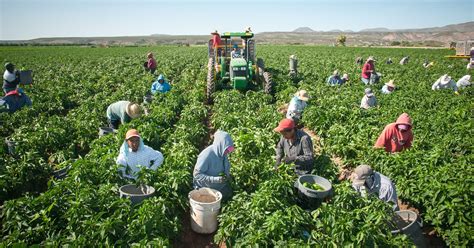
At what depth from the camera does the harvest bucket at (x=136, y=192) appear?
473 cm

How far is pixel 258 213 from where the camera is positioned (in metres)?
4.13

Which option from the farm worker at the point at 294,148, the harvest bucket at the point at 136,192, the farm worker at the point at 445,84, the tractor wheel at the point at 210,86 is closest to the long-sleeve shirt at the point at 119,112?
the harvest bucket at the point at 136,192

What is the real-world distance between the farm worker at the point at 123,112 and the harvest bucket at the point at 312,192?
4225 mm

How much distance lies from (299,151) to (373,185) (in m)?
1.34

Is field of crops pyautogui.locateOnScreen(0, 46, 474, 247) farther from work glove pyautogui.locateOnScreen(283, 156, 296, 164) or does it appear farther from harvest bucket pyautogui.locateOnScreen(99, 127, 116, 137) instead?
harvest bucket pyautogui.locateOnScreen(99, 127, 116, 137)

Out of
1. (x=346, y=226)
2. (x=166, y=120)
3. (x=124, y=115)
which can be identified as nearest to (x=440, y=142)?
(x=346, y=226)

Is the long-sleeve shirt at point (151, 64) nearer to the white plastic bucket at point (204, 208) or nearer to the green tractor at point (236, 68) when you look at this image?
the green tractor at point (236, 68)

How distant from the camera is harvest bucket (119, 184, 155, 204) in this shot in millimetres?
4730

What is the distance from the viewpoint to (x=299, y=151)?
224 inches

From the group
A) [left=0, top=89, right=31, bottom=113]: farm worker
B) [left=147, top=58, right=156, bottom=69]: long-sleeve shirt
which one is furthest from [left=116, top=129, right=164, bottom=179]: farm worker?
[left=147, top=58, right=156, bottom=69]: long-sleeve shirt

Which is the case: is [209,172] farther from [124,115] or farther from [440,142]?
[440,142]

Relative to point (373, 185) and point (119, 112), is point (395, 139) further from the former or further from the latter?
point (119, 112)

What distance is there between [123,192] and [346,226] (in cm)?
330

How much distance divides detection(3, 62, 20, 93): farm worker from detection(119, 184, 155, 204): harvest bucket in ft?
29.4
